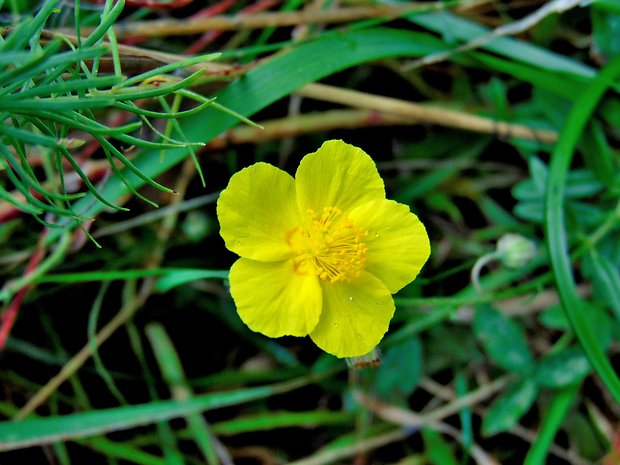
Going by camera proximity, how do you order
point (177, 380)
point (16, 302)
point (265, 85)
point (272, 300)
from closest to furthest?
point (272, 300) → point (265, 85) → point (16, 302) → point (177, 380)

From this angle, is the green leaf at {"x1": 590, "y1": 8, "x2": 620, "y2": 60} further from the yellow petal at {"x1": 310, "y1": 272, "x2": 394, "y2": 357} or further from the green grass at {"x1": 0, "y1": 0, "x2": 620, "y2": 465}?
the yellow petal at {"x1": 310, "y1": 272, "x2": 394, "y2": 357}

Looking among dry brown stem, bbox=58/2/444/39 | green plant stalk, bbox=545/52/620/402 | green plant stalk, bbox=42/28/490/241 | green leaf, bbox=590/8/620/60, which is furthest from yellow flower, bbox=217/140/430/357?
green leaf, bbox=590/8/620/60

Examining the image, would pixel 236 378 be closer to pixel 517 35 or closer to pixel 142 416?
pixel 142 416

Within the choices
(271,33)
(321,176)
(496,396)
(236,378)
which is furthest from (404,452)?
(271,33)

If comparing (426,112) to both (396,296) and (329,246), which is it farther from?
(329,246)

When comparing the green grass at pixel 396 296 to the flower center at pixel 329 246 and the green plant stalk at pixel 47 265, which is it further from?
the flower center at pixel 329 246

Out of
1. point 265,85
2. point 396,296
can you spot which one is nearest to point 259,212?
point 265,85

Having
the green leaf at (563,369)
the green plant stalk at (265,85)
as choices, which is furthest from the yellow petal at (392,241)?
the green leaf at (563,369)
